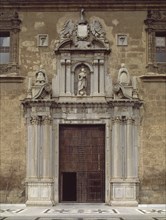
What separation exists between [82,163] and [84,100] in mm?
2191

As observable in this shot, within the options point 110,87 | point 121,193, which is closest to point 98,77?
point 110,87

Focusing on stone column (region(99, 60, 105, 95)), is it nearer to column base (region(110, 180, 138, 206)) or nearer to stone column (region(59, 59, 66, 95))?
stone column (region(59, 59, 66, 95))

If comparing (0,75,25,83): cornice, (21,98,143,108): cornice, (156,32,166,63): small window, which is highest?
(156,32,166,63): small window

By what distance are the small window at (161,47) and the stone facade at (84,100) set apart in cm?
45

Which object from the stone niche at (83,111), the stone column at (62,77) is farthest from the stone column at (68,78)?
the stone column at (62,77)

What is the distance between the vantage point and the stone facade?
1720 cm

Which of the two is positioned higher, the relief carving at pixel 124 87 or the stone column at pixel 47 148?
the relief carving at pixel 124 87

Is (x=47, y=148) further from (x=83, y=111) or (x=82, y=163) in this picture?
(x=83, y=111)

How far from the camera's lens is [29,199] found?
55.7ft

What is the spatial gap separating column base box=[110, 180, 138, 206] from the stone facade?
1.3 inches

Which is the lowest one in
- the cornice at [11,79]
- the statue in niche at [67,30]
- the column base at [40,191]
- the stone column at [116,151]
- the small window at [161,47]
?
the column base at [40,191]

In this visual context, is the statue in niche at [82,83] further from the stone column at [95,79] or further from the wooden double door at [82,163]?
the wooden double door at [82,163]

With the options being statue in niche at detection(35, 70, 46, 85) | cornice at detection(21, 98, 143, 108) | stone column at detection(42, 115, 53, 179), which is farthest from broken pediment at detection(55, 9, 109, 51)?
stone column at detection(42, 115, 53, 179)

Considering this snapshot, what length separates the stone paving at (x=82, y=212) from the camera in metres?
13.8
